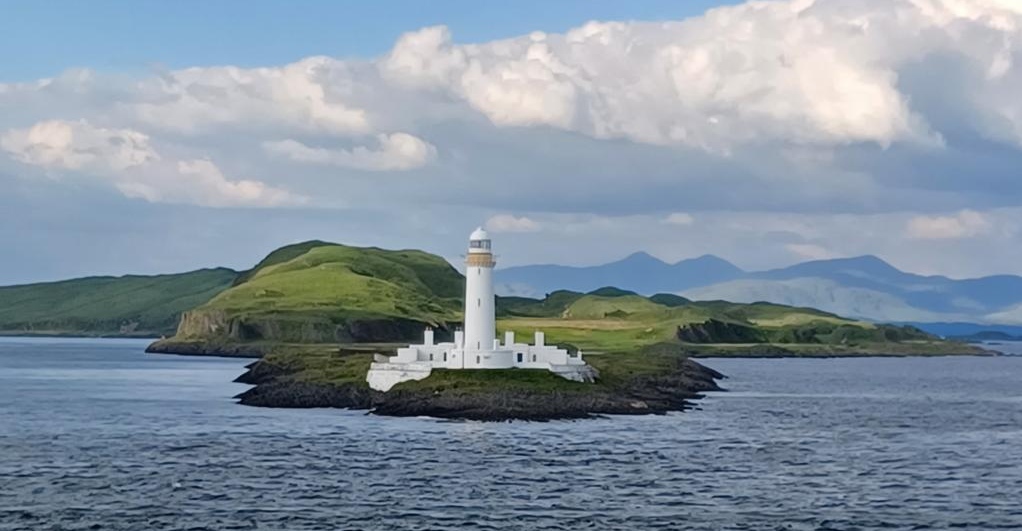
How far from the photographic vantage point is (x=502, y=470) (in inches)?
2854

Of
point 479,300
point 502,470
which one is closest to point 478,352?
point 479,300

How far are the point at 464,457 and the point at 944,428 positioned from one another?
42.6m

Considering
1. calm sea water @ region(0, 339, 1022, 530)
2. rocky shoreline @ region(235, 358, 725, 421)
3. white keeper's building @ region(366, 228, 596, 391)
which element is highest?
white keeper's building @ region(366, 228, 596, 391)

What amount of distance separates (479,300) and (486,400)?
936 centimetres

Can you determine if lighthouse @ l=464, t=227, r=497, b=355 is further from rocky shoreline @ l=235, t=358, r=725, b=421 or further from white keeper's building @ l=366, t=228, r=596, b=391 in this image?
rocky shoreline @ l=235, t=358, r=725, b=421

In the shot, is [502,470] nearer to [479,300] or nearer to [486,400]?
[486,400]

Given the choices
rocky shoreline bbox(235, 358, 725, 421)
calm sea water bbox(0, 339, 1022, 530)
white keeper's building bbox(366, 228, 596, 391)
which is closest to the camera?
calm sea water bbox(0, 339, 1022, 530)

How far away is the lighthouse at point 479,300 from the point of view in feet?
340

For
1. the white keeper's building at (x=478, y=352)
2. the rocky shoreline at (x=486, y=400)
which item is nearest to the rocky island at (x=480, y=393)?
the rocky shoreline at (x=486, y=400)

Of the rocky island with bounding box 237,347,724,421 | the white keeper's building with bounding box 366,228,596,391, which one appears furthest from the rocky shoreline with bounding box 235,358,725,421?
the white keeper's building with bounding box 366,228,596,391

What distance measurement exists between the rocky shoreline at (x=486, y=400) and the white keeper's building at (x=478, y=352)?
2035 millimetres

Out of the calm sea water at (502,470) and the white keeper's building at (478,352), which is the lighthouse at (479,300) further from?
the calm sea water at (502,470)

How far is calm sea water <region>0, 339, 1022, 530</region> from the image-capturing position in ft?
192

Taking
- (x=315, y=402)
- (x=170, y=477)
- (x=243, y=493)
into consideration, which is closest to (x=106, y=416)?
(x=315, y=402)
